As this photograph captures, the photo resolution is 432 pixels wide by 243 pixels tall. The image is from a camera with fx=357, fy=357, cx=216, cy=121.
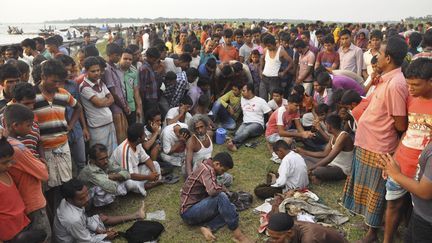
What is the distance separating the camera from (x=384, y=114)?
11.1ft

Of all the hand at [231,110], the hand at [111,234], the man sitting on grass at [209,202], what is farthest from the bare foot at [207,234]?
the hand at [231,110]

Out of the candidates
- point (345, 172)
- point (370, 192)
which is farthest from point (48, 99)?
point (345, 172)

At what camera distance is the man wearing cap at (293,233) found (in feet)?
8.82

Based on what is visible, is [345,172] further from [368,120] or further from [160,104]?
[160,104]

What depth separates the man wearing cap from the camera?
8.82ft

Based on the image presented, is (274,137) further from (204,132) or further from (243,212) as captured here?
(243,212)

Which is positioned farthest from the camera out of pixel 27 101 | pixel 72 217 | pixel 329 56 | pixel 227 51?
pixel 227 51

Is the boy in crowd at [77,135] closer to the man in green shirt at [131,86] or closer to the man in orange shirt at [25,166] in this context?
the man in green shirt at [131,86]

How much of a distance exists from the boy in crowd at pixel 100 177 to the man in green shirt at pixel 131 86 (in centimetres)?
135

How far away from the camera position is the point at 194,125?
5.35 meters

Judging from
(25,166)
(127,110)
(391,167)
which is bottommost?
(127,110)

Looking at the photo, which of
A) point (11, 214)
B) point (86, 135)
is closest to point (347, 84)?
point (86, 135)

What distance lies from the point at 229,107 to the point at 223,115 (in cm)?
22

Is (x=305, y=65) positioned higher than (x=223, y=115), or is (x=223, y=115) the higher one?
(x=305, y=65)
